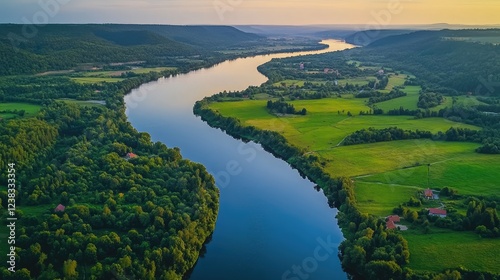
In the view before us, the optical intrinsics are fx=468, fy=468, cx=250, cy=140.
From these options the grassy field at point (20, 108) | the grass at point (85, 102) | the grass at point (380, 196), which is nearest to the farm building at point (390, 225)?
the grass at point (380, 196)

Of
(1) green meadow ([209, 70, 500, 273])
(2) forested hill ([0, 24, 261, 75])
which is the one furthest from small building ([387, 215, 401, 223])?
(2) forested hill ([0, 24, 261, 75])

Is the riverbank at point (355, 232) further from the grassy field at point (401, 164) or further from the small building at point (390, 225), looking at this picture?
the grassy field at point (401, 164)

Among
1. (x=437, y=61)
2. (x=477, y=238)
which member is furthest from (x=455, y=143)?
(x=437, y=61)

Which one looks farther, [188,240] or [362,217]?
[362,217]

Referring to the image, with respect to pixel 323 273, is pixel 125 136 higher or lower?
higher

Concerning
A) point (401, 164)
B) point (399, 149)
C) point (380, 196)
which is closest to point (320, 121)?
point (399, 149)

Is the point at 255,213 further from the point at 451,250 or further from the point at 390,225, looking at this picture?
the point at 451,250

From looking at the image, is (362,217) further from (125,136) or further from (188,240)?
(125,136)
